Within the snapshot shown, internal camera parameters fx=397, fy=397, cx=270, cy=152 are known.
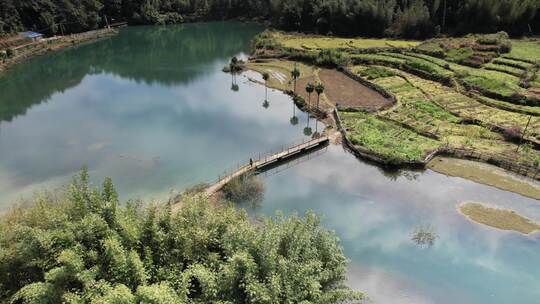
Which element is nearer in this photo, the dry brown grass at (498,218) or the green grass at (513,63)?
the dry brown grass at (498,218)

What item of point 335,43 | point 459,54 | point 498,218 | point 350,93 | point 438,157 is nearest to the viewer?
point 498,218

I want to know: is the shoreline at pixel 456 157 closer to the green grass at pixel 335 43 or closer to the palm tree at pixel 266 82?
the palm tree at pixel 266 82

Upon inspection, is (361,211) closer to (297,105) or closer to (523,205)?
(523,205)

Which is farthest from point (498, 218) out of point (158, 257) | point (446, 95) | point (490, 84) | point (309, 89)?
point (490, 84)

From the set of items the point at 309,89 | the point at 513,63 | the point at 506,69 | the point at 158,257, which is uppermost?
the point at 158,257

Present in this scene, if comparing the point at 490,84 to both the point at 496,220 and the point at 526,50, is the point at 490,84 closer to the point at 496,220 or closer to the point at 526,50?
the point at 526,50

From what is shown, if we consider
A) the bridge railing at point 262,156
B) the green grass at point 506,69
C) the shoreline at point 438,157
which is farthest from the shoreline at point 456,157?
the green grass at point 506,69

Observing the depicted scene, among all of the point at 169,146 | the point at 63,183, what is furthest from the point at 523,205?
the point at 63,183

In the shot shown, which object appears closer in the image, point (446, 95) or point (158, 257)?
point (158, 257)
